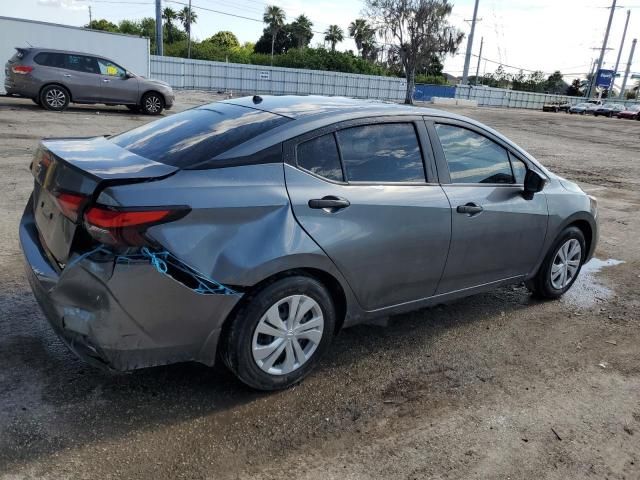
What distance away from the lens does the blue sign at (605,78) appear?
74812 mm

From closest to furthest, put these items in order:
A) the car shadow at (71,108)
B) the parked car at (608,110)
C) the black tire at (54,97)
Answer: the black tire at (54,97), the car shadow at (71,108), the parked car at (608,110)

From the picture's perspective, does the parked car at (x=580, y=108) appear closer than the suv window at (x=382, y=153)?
No

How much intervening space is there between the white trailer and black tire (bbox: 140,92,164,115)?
4.92m

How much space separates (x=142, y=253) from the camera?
101 inches

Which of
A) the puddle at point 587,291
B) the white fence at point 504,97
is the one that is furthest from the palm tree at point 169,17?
the puddle at point 587,291

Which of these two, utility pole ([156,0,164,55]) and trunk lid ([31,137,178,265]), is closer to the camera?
trunk lid ([31,137,178,265])

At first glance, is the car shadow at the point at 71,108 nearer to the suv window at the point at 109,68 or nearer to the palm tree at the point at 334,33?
the suv window at the point at 109,68

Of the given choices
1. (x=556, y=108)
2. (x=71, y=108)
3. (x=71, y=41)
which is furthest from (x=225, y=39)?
(x=71, y=108)

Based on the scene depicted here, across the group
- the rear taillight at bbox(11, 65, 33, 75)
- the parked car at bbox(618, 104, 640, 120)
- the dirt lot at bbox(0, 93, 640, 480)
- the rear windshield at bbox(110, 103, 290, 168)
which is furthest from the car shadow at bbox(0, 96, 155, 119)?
the parked car at bbox(618, 104, 640, 120)

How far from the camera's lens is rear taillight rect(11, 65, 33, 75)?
15086 millimetres

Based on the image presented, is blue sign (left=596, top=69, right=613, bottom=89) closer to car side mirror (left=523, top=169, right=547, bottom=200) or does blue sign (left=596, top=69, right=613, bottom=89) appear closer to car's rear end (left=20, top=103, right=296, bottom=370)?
car side mirror (left=523, top=169, right=547, bottom=200)

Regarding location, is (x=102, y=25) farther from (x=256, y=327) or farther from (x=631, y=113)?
(x=256, y=327)

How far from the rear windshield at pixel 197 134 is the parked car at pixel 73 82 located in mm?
13858

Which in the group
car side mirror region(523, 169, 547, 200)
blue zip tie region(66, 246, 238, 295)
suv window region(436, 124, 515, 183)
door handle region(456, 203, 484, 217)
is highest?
suv window region(436, 124, 515, 183)
